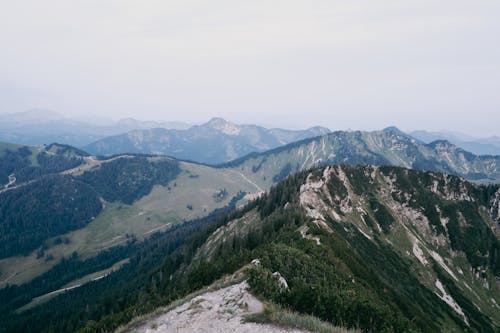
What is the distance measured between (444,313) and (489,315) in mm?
38198

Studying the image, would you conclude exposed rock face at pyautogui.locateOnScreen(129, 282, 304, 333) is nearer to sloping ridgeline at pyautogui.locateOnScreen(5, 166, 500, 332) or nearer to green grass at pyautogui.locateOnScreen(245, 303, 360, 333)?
green grass at pyautogui.locateOnScreen(245, 303, 360, 333)

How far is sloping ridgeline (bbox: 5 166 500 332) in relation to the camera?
197ft

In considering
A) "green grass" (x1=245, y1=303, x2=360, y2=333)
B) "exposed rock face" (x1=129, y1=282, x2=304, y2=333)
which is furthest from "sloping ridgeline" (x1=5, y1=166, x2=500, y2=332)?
"green grass" (x1=245, y1=303, x2=360, y2=333)

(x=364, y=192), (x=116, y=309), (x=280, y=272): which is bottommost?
(x=116, y=309)

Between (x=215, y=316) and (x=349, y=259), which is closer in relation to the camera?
(x=215, y=316)

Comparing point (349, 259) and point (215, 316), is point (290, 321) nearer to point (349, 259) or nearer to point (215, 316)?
point (215, 316)

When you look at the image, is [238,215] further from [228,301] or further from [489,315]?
[228,301]

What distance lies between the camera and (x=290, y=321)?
36875 millimetres

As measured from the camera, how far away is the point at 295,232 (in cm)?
10825

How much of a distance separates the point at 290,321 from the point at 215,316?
11.2 meters

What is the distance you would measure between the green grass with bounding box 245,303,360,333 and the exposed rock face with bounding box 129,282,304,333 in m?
0.90

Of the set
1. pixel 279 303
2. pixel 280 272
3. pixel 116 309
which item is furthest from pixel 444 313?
pixel 116 309

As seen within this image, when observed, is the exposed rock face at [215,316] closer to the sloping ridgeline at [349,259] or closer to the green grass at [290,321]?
the green grass at [290,321]

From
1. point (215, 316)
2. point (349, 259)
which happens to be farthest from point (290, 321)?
point (349, 259)
